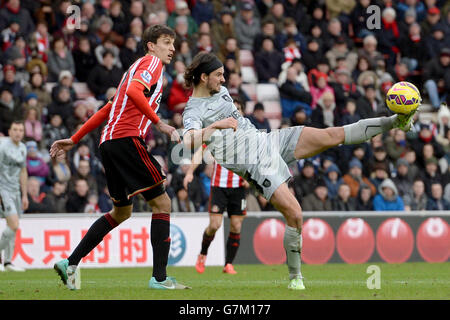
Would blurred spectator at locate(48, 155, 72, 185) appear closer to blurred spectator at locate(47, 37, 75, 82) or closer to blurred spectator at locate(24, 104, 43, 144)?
blurred spectator at locate(24, 104, 43, 144)

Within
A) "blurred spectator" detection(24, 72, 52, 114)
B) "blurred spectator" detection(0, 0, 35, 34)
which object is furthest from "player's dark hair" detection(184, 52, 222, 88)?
"blurred spectator" detection(0, 0, 35, 34)

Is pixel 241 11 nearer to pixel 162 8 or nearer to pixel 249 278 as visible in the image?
pixel 162 8

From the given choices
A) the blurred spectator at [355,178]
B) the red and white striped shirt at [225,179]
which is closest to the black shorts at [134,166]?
the red and white striped shirt at [225,179]

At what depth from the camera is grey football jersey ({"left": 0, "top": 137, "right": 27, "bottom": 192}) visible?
13.0 meters

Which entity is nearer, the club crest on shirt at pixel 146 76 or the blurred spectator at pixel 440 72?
the club crest on shirt at pixel 146 76

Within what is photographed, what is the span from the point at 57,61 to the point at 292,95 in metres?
5.03

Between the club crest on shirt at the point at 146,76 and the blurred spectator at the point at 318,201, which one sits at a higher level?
the club crest on shirt at the point at 146,76

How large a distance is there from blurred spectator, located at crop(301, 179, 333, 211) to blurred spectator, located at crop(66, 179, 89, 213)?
407 cm

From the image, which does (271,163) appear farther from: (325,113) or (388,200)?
(325,113)

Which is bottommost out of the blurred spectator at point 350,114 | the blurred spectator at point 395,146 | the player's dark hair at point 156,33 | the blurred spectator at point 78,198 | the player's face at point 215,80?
the blurred spectator at point 78,198

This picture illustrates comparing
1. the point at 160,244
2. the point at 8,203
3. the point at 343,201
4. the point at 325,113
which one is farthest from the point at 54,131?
the point at 160,244

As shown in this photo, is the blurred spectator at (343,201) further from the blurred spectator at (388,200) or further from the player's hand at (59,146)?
the player's hand at (59,146)

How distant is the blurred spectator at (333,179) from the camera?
16.5 m

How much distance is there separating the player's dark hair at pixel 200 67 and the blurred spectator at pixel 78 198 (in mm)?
6896
